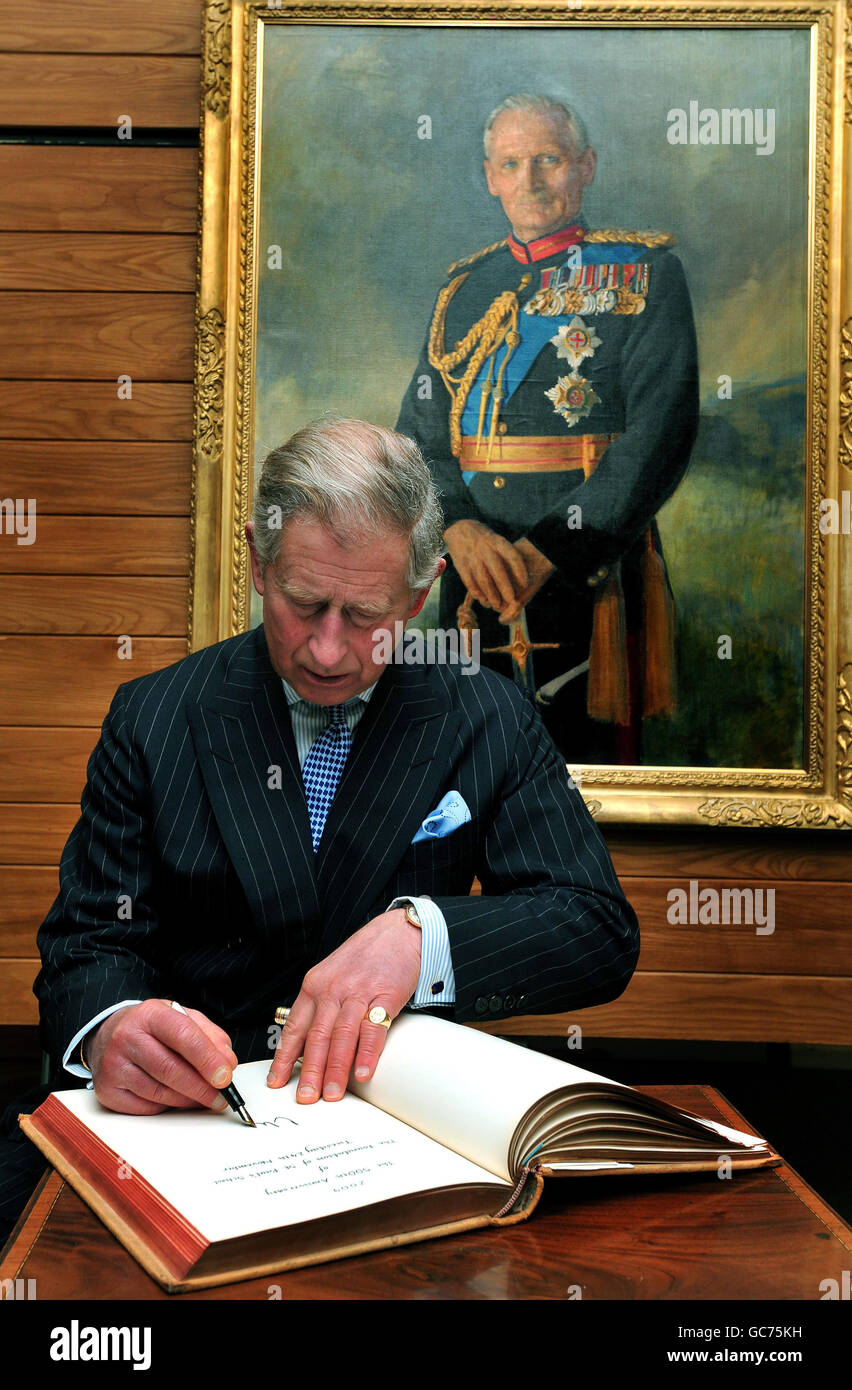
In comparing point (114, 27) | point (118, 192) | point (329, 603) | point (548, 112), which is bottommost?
point (329, 603)

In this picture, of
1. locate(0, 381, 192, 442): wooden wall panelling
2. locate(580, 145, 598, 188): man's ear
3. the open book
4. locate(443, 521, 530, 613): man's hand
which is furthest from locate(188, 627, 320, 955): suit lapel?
locate(580, 145, 598, 188): man's ear

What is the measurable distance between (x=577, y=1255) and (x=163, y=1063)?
1.39 feet

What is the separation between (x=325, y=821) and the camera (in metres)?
1.59

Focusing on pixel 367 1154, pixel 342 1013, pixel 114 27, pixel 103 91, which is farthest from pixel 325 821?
pixel 114 27

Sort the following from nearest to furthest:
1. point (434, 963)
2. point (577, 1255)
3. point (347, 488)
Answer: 1. point (577, 1255)
2. point (434, 963)
3. point (347, 488)

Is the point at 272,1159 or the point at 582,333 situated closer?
the point at 272,1159

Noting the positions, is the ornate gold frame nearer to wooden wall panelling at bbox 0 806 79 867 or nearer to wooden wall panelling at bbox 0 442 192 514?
wooden wall panelling at bbox 0 442 192 514

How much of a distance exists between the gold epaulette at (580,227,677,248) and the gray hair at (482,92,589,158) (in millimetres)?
222

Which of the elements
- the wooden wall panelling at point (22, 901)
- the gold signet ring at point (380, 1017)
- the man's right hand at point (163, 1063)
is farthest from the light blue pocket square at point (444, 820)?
the wooden wall panelling at point (22, 901)

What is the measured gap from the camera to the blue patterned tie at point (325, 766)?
162 cm

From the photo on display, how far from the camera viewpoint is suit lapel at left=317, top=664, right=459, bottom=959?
156 cm

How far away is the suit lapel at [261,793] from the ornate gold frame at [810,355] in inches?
50.4

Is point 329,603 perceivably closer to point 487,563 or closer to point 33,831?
point 487,563
